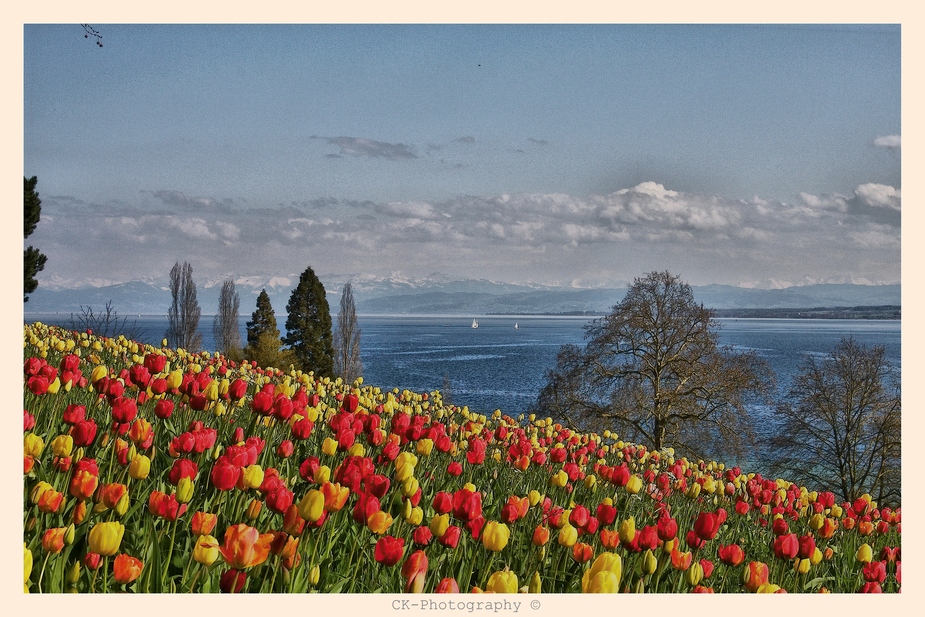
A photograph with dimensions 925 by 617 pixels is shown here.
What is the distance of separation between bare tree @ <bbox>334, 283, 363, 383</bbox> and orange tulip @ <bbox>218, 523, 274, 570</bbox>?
1072 inches

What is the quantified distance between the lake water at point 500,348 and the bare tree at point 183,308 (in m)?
0.68

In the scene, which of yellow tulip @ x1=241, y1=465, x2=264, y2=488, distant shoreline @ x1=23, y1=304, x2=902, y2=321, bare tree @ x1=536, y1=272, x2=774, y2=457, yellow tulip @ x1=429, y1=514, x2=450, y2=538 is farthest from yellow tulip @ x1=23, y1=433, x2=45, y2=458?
bare tree @ x1=536, y1=272, x2=774, y2=457

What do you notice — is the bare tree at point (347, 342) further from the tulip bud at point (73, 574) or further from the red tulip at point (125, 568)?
the red tulip at point (125, 568)

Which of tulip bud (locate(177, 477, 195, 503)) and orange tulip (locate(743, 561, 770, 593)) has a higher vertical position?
tulip bud (locate(177, 477, 195, 503))

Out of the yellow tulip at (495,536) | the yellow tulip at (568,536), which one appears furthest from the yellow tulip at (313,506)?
the yellow tulip at (568,536)

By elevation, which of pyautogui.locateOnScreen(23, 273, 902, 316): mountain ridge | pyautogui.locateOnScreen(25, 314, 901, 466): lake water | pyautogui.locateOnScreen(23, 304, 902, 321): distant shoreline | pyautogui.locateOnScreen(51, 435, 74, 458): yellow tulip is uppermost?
pyautogui.locateOnScreen(23, 273, 902, 316): mountain ridge

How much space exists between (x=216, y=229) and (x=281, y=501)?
4257 centimetres

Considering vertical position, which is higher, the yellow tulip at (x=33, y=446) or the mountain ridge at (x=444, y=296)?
the mountain ridge at (x=444, y=296)

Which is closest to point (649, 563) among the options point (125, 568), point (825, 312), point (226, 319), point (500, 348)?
point (125, 568)

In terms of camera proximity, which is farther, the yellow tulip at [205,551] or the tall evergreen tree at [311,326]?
the tall evergreen tree at [311,326]

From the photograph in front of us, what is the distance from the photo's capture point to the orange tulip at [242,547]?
1334 millimetres

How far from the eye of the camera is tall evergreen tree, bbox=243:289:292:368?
1947cm

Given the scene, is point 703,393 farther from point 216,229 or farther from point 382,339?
point 382,339

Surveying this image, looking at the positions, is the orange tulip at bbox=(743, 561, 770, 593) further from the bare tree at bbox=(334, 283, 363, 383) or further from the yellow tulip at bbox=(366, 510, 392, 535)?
the bare tree at bbox=(334, 283, 363, 383)
